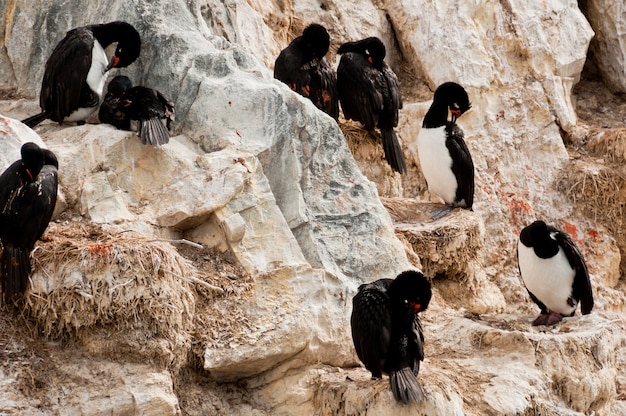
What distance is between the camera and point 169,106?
1048cm

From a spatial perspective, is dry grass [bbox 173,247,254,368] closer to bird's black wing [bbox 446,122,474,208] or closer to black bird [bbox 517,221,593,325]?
black bird [bbox 517,221,593,325]

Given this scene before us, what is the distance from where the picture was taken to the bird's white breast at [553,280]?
1121cm

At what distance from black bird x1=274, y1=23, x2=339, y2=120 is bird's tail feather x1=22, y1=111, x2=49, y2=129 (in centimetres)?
294

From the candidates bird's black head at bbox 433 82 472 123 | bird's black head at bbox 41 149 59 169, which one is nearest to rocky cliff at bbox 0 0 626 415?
bird's black head at bbox 41 149 59 169

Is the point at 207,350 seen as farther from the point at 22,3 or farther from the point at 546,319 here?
the point at 22,3

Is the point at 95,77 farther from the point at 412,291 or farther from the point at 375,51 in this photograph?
the point at 412,291

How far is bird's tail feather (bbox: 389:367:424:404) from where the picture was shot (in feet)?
28.6

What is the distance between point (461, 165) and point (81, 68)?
411cm

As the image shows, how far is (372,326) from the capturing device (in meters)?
9.11

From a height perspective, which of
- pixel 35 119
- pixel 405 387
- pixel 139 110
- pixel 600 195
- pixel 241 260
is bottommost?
pixel 600 195

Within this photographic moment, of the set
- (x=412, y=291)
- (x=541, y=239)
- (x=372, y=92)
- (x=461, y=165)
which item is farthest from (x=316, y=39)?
(x=412, y=291)

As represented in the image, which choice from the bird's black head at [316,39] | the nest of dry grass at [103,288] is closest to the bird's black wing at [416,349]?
the nest of dry grass at [103,288]

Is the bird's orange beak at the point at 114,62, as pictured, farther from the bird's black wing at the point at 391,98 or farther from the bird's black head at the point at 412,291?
the bird's black head at the point at 412,291

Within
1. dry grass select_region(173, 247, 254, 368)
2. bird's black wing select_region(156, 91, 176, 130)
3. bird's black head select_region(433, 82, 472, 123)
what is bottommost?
dry grass select_region(173, 247, 254, 368)
